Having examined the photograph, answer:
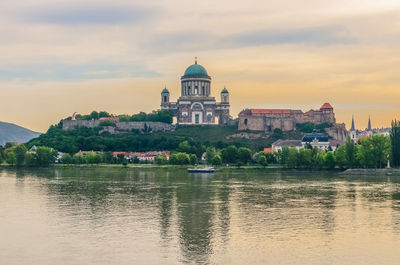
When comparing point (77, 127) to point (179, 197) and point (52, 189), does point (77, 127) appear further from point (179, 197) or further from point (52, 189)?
point (179, 197)

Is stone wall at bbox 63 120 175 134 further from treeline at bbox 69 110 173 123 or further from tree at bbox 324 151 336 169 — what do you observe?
tree at bbox 324 151 336 169

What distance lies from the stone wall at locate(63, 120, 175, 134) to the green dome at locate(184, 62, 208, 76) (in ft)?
49.1

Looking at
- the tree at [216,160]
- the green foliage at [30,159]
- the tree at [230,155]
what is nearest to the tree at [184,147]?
the tree at [230,155]

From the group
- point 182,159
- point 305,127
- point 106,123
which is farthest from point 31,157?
point 305,127

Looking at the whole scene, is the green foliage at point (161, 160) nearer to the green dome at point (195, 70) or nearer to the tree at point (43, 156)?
the tree at point (43, 156)

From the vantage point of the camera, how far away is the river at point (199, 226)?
21.0 metres

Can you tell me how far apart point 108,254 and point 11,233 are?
6222 millimetres

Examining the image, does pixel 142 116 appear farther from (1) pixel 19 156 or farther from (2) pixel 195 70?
(1) pixel 19 156

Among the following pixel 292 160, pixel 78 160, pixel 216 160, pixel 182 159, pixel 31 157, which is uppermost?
pixel 31 157

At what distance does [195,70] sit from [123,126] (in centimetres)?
2090

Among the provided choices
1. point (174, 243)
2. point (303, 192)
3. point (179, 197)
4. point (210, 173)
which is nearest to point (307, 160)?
point (210, 173)

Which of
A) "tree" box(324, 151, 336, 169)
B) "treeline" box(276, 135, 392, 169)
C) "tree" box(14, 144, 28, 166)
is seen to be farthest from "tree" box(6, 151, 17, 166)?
"tree" box(324, 151, 336, 169)

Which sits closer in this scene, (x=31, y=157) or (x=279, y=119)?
(x=31, y=157)

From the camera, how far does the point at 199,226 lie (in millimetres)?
26641
